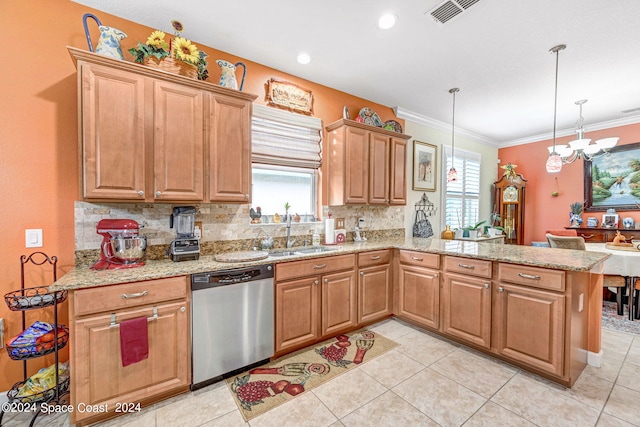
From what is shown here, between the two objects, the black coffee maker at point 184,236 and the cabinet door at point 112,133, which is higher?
the cabinet door at point 112,133

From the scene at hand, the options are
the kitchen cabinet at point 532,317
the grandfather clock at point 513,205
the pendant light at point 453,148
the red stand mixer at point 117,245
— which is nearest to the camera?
the red stand mixer at point 117,245

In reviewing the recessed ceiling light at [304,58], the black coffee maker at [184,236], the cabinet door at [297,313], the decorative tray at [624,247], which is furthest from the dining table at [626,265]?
the black coffee maker at [184,236]

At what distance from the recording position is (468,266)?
2.47 m

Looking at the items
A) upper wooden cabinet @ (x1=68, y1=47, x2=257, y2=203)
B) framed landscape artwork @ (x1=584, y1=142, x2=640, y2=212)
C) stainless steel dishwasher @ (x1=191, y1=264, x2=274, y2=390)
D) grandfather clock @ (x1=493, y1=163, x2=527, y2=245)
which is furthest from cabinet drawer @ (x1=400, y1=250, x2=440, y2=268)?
framed landscape artwork @ (x1=584, y1=142, x2=640, y2=212)

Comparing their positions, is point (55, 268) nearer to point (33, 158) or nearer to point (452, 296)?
point (33, 158)

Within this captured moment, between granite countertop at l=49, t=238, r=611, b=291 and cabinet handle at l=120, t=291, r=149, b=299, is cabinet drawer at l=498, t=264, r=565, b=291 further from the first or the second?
cabinet handle at l=120, t=291, r=149, b=299

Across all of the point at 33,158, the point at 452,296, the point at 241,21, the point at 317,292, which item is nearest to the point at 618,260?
the point at 452,296

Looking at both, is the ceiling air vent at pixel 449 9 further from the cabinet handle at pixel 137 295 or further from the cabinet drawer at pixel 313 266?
the cabinet handle at pixel 137 295

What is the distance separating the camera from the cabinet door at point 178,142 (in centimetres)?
198

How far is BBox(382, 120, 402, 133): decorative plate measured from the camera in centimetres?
366

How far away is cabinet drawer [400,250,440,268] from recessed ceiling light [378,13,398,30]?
219cm

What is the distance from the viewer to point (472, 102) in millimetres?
3760

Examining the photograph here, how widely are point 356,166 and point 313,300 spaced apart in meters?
1.65

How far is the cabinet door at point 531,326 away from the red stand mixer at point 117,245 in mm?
2985
